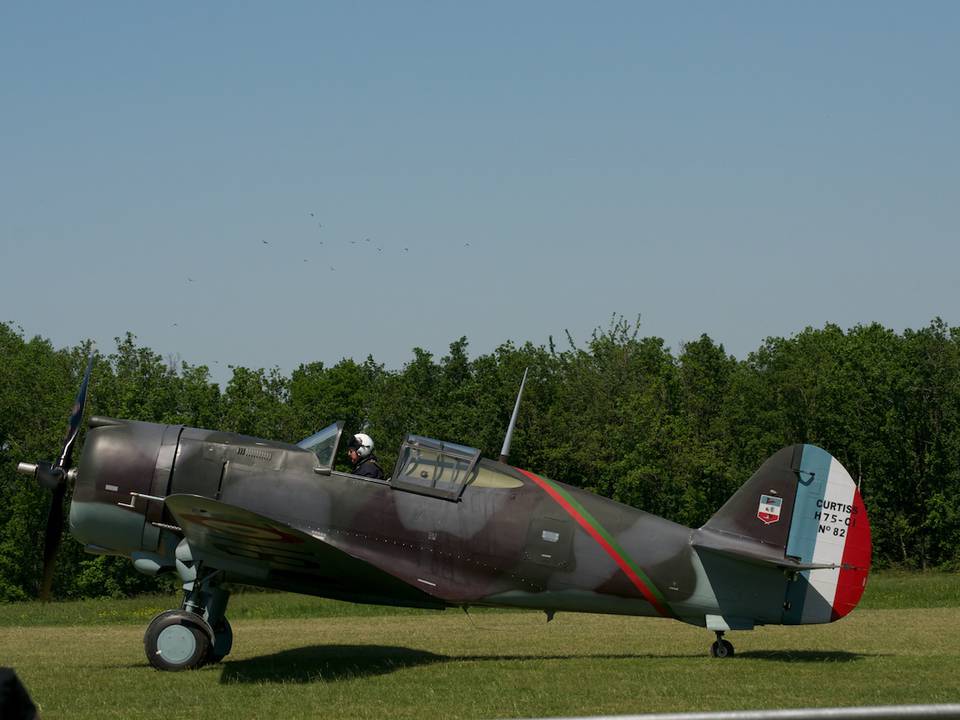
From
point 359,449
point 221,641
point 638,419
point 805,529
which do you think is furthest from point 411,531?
point 638,419

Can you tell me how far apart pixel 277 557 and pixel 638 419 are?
3744 centimetres

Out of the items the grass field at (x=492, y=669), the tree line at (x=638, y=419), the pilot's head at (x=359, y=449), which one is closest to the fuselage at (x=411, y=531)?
the pilot's head at (x=359, y=449)

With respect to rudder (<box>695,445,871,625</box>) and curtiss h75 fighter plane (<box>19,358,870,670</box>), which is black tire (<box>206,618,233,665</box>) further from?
rudder (<box>695,445,871,625</box>)

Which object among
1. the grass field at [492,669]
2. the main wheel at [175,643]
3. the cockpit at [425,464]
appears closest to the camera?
the grass field at [492,669]

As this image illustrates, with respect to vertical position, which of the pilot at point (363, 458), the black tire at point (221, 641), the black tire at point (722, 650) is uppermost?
the pilot at point (363, 458)

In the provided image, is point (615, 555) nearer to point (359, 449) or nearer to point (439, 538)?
point (439, 538)

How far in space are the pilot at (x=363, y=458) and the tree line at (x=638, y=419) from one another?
3227cm

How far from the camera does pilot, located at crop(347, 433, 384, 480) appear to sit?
1203 cm

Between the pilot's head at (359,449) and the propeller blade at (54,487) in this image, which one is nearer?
the propeller blade at (54,487)

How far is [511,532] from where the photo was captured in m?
11.8

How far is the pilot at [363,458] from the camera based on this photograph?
1203 centimetres

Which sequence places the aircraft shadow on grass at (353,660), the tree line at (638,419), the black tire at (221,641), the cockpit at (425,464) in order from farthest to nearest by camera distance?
the tree line at (638,419), the black tire at (221,641), the cockpit at (425,464), the aircraft shadow on grass at (353,660)

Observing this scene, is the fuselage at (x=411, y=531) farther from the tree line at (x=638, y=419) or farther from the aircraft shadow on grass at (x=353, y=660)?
the tree line at (x=638, y=419)

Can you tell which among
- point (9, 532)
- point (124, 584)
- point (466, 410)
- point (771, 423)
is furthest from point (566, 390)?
point (9, 532)
